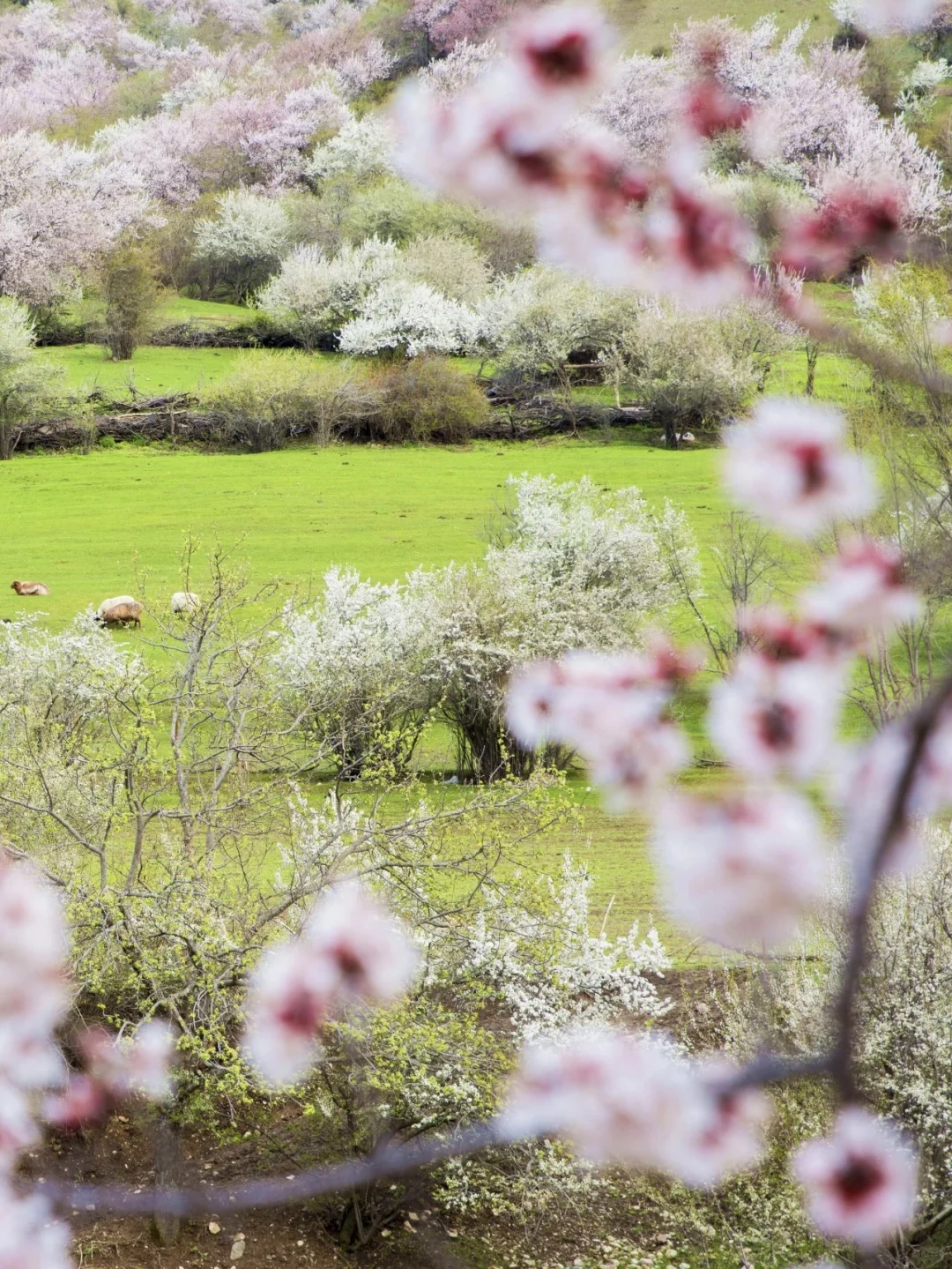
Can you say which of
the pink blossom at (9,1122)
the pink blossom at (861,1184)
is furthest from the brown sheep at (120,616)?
the pink blossom at (861,1184)

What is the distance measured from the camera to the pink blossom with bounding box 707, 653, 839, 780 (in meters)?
1.62

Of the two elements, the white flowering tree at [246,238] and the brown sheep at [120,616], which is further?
the white flowering tree at [246,238]

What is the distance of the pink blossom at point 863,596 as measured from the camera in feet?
5.13

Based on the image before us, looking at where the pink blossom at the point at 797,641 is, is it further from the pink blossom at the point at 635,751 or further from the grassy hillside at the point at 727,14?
the grassy hillside at the point at 727,14

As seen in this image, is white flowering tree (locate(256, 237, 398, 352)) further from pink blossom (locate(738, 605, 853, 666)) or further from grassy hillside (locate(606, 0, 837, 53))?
pink blossom (locate(738, 605, 853, 666))

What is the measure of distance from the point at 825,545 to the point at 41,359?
123ft

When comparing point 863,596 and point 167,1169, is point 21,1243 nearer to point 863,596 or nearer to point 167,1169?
point 863,596

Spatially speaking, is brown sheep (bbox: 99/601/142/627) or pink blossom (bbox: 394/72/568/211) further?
brown sheep (bbox: 99/601/142/627)

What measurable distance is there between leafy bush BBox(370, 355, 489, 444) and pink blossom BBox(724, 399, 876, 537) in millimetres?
43162

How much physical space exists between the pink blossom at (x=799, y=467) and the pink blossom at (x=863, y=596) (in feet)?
0.23

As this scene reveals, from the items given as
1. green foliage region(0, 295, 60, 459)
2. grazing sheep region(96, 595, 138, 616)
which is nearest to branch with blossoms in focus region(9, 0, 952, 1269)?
grazing sheep region(96, 595, 138, 616)

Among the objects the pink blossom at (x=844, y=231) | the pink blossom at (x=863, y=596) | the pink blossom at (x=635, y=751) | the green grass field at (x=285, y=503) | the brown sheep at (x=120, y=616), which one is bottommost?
the green grass field at (x=285, y=503)

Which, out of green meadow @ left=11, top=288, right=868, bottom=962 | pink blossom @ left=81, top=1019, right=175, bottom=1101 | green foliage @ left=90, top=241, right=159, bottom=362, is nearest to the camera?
pink blossom @ left=81, top=1019, right=175, bottom=1101

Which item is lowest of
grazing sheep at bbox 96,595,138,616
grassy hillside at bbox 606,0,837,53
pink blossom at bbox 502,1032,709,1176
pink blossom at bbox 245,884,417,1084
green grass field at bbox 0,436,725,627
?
green grass field at bbox 0,436,725,627
